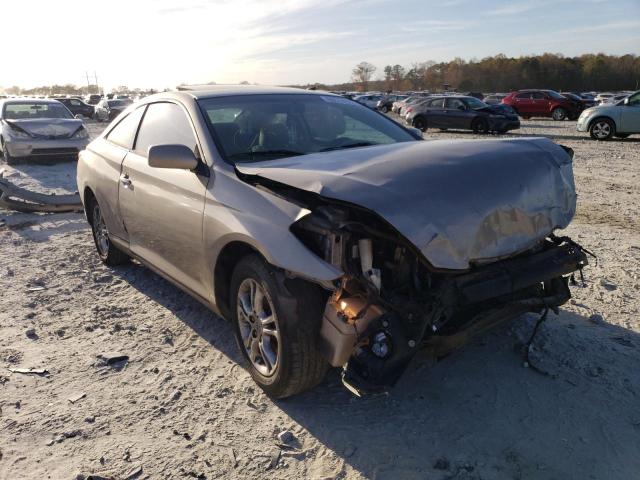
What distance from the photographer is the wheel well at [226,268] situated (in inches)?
126

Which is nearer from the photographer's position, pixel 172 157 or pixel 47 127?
pixel 172 157

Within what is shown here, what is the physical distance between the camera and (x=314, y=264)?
2617 millimetres

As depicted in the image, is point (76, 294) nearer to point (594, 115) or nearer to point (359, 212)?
point (359, 212)

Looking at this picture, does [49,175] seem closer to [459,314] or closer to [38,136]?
[38,136]

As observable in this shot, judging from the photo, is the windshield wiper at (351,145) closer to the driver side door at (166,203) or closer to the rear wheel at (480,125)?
the driver side door at (166,203)

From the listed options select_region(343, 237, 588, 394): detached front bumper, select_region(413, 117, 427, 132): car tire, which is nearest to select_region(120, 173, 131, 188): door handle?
select_region(343, 237, 588, 394): detached front bumper

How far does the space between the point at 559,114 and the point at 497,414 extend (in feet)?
93.2

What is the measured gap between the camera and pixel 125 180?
442 centimetres

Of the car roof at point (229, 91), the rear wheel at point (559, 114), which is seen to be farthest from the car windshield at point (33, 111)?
the rear wheel at point (559, 114)

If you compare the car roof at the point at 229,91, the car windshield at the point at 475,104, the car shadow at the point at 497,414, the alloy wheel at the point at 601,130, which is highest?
the car roof at the point at 229,91

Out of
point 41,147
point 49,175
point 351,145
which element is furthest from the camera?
point 41,147

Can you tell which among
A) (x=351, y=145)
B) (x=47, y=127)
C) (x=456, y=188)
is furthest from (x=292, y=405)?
(x=47, y=127)

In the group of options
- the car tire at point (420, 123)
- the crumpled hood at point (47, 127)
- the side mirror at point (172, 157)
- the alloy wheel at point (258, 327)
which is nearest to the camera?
the alloy wheel at point (258, 327)

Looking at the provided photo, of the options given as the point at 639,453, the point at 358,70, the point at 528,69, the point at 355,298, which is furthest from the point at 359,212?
the point at 358,70
